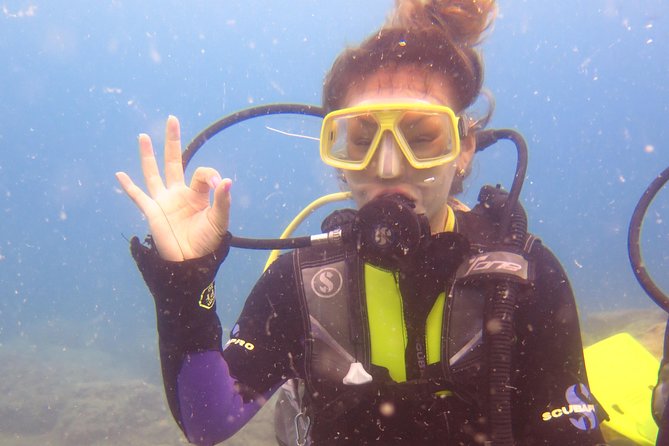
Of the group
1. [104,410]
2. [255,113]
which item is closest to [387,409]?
[255,113]

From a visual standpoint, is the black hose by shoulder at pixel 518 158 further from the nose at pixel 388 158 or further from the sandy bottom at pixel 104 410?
the sandy bottom at pixel 104 410

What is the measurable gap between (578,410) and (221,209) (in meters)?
1.78

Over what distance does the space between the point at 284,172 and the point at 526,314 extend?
121118mm

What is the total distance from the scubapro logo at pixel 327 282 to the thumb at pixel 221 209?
0.72 meters

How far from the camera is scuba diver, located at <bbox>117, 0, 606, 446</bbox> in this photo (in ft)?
6.49

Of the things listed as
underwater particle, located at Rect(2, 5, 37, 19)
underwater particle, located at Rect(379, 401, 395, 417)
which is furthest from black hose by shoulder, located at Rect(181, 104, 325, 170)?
underwater particle, located at Rect(2, 5, 37, 19)

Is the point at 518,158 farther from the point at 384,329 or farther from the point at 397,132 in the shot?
the point at 384,329

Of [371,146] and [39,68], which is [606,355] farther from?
[39,68]

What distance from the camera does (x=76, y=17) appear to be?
279ft

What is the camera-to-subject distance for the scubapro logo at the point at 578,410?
2.05m

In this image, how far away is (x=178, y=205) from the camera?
6.63 ft

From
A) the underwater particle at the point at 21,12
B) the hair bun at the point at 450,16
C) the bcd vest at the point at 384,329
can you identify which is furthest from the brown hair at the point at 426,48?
the underwater particle at the point at 21,12

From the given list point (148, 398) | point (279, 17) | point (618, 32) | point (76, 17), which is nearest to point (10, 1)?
point (76, 17)

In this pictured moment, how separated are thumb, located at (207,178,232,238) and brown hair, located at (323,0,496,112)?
1015 mm
